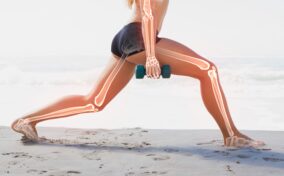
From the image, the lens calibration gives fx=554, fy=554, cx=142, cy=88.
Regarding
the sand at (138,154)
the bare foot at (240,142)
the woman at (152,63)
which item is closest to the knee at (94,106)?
the woman at (152,63)

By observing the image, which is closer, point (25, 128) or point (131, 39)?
point (131, 39)

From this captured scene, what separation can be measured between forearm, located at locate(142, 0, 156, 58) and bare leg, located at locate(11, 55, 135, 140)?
1.50ft

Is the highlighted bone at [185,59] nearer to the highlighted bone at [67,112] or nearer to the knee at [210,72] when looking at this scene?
the knee at [210,72]

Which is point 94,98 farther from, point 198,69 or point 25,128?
point 198,69

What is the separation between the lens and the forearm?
5484mm

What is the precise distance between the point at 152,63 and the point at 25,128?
67.2 inches

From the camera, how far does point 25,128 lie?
6.12 metres

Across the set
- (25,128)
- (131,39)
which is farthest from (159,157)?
(25,128)

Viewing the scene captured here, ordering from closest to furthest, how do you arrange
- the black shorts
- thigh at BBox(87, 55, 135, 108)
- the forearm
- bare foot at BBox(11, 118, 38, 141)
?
the forearm
the black shorts
thigh at BBox(87, 55, 135, 108)
bare foot at BBox(11, 118, 38, 141)

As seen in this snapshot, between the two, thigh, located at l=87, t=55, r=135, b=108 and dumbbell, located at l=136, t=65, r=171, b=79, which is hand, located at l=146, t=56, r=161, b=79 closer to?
dumbbell, located at l=136, t=65, r=171, b=79

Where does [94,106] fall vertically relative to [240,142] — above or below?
above

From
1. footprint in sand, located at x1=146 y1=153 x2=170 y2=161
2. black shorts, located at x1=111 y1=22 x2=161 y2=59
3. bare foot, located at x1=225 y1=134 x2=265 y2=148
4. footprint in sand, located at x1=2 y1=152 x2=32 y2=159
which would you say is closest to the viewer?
footprint in sand, located at x1=146 y1=153 x2=170 y2=161

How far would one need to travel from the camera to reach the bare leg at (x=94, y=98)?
589 centimetres

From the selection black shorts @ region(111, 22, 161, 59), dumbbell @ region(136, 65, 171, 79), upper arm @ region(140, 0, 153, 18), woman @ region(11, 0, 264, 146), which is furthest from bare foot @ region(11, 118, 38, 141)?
upper arm @ region(140, 0, 153, 18)
